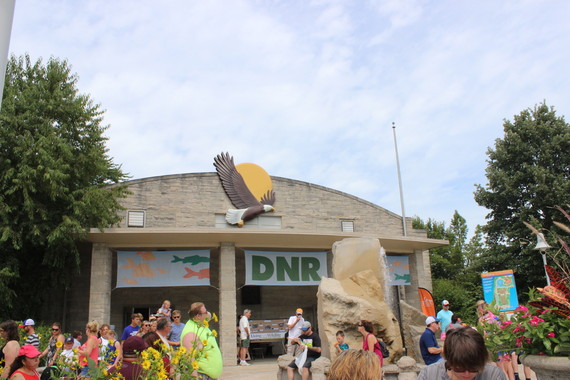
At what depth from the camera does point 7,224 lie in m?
16.5

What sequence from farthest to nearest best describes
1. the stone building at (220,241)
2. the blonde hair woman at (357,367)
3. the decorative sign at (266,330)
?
the decorative sign at (266,330), the stone building at (220,241), the blonde hair woman at (357,367)

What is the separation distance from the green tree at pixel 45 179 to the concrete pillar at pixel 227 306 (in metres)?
4.45

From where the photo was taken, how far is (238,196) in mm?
23609

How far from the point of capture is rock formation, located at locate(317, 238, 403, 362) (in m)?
11.1

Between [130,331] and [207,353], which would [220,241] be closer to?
[130,331]

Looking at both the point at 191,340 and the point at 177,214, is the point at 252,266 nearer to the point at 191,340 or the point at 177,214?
A: the point at 177,214

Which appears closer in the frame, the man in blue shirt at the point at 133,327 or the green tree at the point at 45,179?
the man in blue shirt at the point at 133,327

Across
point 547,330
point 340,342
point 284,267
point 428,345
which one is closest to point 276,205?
point 284,267

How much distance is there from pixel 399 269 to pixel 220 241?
8.25 metres

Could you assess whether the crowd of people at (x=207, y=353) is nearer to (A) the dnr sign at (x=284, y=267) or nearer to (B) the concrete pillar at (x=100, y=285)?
(B) the concrete pillar at (x=100, y=285)

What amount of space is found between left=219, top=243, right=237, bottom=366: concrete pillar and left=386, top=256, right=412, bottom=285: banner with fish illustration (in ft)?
23.7

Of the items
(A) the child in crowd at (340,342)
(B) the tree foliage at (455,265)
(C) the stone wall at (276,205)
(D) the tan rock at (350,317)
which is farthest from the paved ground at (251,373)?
(B) the tree foliage at (455,265)

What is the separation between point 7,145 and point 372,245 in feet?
41.9

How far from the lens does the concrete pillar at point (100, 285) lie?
57.3 ft
